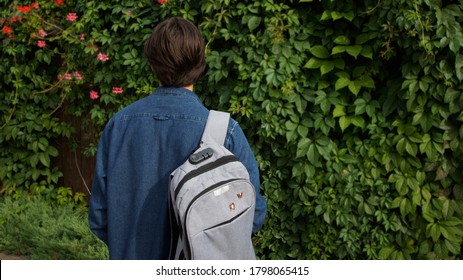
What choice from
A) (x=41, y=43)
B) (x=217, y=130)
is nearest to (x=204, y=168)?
(x=217, y=130)

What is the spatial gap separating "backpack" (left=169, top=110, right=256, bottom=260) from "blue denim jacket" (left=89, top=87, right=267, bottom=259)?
12 centimetres

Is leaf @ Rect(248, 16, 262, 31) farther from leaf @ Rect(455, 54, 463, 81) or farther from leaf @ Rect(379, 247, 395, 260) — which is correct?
leaf @ Rect(379, 247, 395, 260)

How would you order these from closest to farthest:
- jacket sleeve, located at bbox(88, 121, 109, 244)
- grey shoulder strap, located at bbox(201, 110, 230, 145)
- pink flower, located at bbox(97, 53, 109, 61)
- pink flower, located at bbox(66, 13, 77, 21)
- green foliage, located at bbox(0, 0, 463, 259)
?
grey shoulder strap, located at bbox(201, 110, 230, 145) < jacket sleeve, located at bbox(88, 121, 109, 244) < green foliage, located at bbox(0, 0, 463, 259) < pink flower, located at bbox(97, 53, 109, 61) < pink flower, located at bbox(66, 13, 77, 21)

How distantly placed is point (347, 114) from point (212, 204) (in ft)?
7.54

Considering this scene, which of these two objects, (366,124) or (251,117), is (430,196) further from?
(251,117)

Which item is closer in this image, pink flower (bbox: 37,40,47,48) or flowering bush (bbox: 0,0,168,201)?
flowering bush (bbox: 0,0,168,201)

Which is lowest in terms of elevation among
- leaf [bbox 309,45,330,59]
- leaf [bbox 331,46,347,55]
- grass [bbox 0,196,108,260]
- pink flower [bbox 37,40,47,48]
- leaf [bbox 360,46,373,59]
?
grass [bbox 0,196,108,260]

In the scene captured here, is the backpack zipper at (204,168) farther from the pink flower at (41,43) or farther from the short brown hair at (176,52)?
the pink flower at (41,43)

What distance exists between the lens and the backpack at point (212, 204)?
2025 millimetres

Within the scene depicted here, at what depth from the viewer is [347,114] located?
4172 millimetres

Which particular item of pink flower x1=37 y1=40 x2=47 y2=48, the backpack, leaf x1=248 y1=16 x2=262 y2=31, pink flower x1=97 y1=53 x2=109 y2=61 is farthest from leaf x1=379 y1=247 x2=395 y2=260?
pink flower x1=37 y1=40 x2=47 y2=48

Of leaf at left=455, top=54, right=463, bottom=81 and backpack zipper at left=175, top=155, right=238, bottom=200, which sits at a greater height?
backpack zipper at left=175, top=155, right=238, bottom=200

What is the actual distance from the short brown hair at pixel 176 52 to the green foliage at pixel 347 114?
1.84m

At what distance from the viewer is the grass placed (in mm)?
4898
